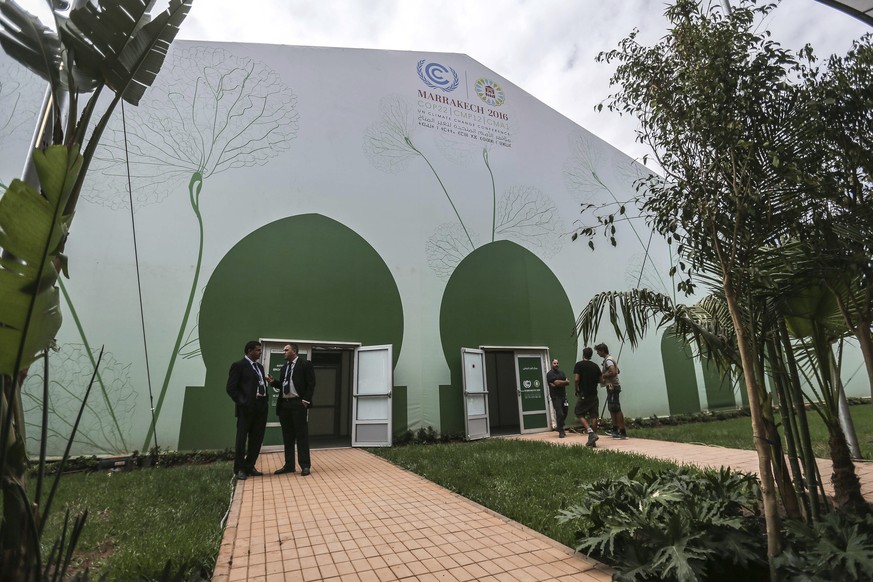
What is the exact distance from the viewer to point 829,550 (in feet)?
8.14

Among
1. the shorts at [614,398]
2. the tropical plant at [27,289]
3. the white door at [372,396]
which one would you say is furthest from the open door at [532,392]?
the tropical plant at [27,289]

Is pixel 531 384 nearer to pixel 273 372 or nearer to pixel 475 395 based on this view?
pixel 475 395

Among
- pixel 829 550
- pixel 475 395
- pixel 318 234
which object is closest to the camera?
pixel 829 550

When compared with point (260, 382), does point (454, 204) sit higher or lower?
higher

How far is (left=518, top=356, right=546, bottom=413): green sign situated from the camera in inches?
412

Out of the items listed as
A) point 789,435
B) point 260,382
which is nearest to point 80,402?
point 260,382

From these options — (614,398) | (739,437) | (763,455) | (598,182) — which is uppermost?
(598,182)

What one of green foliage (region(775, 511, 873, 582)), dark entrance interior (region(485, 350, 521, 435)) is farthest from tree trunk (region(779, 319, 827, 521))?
dark entrance interior (region(485, 350, 521, 435))

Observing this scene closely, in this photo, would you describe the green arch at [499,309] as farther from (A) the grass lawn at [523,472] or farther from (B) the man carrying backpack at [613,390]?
(A) the grass lawn at [523,472]

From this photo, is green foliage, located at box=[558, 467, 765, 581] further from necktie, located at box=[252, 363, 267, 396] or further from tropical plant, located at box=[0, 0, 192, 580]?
necktie, located at box=[252, 363, 267, 396]

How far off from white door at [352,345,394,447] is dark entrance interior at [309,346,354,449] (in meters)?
1.93

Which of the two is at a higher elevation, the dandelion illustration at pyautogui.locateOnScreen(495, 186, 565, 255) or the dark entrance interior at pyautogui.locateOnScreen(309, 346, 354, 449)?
the dandelion illustration at pyautogui.locateOnScreen(495, 186, 565, 255)

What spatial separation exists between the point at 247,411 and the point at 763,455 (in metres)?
5.29

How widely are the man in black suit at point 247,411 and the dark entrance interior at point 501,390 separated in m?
8.28
